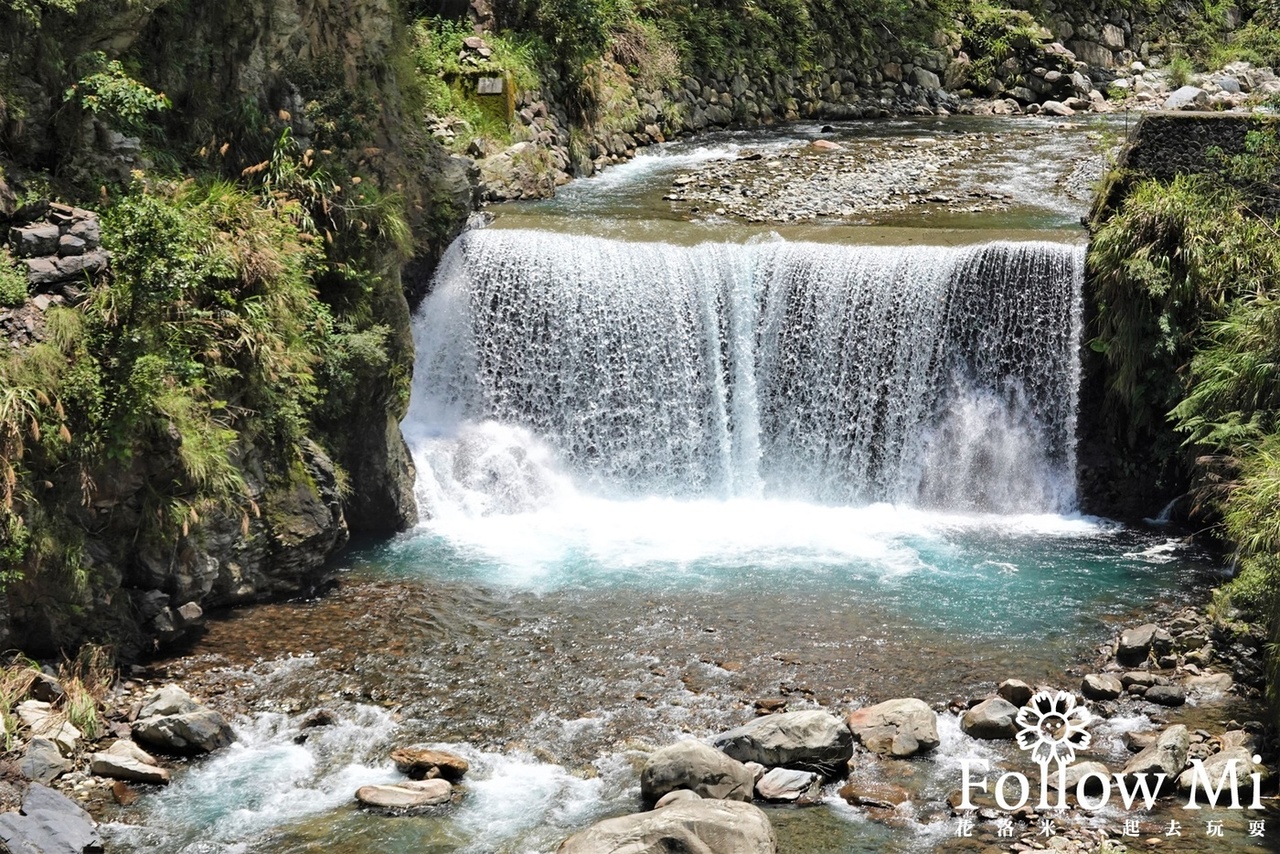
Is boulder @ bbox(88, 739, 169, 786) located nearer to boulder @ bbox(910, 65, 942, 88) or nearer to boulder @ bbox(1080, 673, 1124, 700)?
boulder @ bbox(1080, 673, 1124, 700)

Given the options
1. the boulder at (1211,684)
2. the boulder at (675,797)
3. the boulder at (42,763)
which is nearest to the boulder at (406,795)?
the boulder at (675,797)

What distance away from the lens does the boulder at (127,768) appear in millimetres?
10039

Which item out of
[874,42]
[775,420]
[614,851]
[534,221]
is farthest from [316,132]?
[874,42]

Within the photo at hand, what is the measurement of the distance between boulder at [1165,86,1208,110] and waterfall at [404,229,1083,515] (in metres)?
13.1

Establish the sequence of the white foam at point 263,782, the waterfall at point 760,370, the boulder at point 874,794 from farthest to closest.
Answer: the waterfall at point 760,370 < the boulder at point 874,794 < the white foam at point 263,782

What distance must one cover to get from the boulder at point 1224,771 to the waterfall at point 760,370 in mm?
6820

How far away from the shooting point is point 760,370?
17.5 metres

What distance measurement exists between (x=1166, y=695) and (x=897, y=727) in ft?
8.17

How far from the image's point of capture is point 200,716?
1062 cm

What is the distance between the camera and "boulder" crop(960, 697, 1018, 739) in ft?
35.9

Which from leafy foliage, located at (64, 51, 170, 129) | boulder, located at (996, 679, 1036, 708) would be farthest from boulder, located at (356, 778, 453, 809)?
leafy foliage, located at (64, 51, 170, 129)

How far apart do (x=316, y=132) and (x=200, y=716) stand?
23.2 ft
